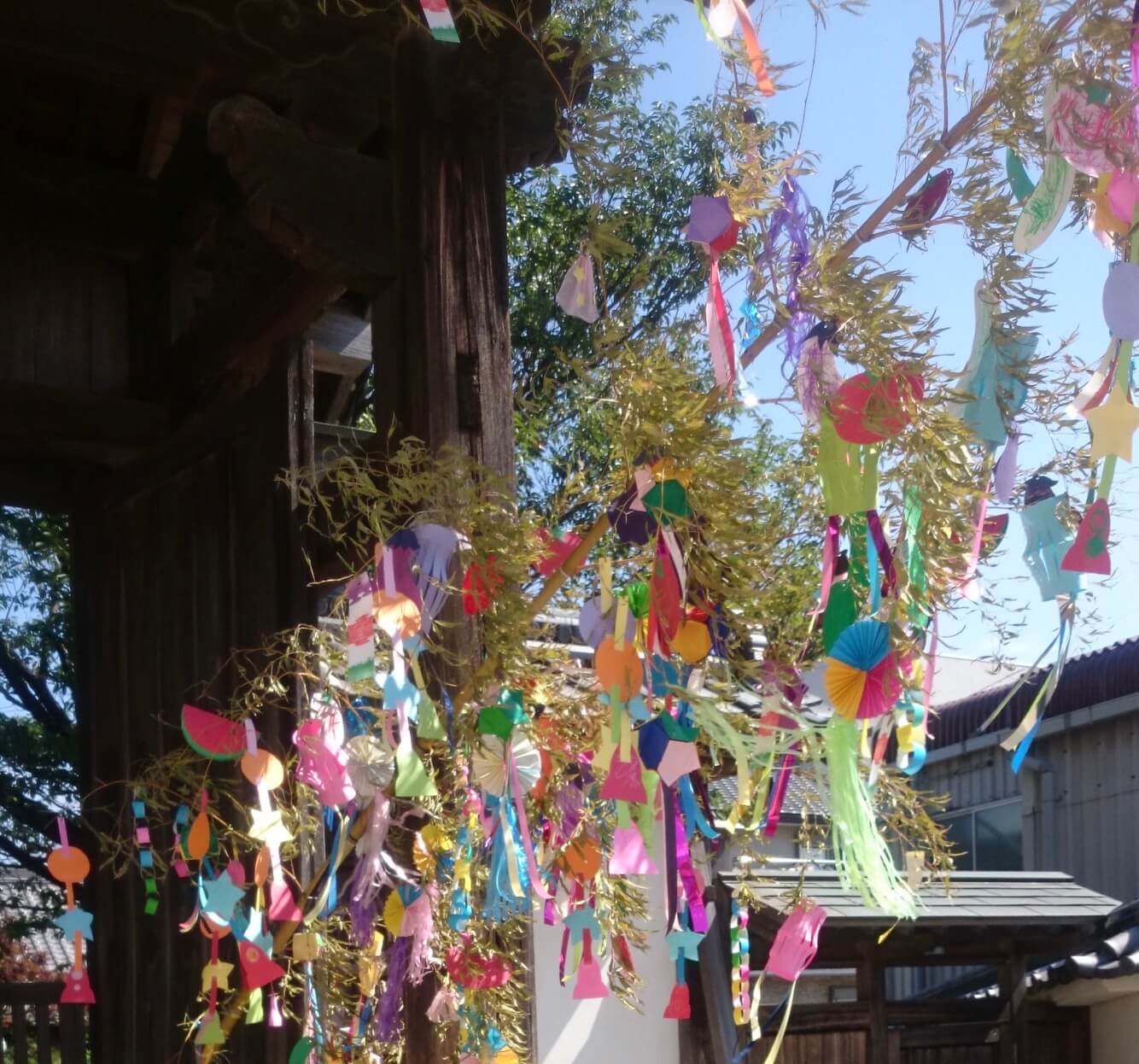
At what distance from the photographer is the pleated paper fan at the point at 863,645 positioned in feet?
4.29

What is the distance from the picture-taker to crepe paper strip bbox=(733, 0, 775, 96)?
1488 mm

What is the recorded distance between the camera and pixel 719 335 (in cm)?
152

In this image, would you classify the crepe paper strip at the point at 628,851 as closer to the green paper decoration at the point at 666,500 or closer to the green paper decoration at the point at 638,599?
the green paper decoration at the point at 638,599

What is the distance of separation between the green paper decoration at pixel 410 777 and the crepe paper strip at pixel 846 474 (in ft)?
1.85

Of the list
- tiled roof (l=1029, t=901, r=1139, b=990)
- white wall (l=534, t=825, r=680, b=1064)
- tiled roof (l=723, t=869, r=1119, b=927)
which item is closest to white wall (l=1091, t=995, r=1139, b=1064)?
tiled roof (l=1029, t=901, r=1139, b=990)

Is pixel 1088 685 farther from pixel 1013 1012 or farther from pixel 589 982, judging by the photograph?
pixel 589 982

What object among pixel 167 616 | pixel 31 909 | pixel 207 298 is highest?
pixel 207 298

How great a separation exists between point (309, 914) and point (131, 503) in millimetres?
1890

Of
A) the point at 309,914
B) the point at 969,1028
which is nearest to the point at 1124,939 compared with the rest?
the point at 969,1028

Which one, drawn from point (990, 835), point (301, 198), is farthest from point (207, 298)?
point (990, 835)

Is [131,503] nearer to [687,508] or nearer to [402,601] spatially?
[402,601]

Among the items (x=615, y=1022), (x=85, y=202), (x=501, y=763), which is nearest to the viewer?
(x=501, y=763)

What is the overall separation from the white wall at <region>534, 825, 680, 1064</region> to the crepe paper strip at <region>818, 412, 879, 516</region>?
3.75 m

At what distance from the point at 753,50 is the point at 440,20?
36 cm
